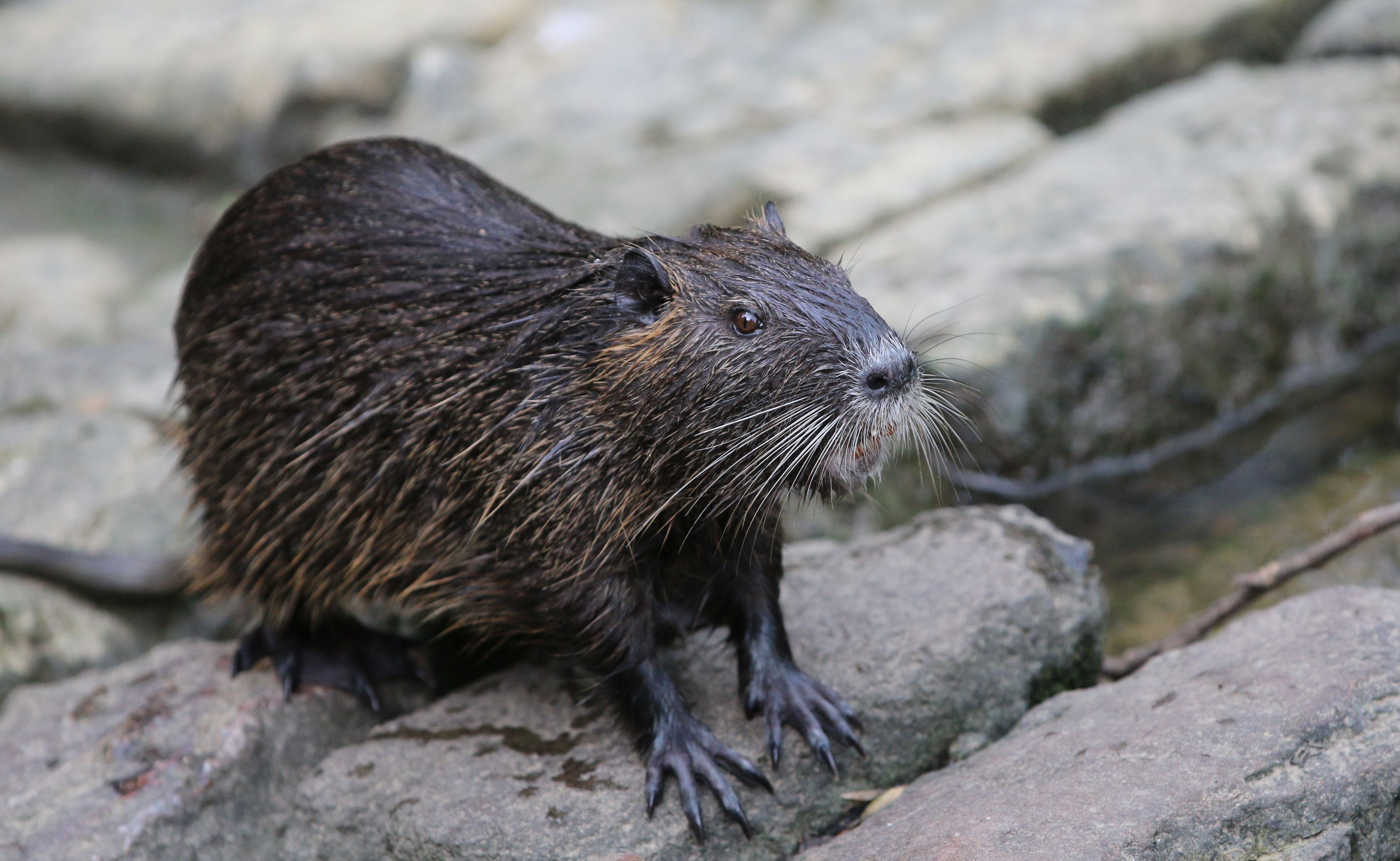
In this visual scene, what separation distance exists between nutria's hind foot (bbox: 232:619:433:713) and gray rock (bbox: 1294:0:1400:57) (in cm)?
612

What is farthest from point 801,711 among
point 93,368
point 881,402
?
point 93,368

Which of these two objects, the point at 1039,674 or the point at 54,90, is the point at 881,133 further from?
the point at 54,90

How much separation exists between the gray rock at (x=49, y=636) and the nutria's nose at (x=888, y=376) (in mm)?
3263

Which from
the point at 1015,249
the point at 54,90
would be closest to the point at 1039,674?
the point at 1015,249

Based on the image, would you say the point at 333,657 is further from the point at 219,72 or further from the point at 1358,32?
the point at 219,72

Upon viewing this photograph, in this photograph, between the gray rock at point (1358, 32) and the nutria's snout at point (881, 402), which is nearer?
the nutria's snout at point (881, 402)

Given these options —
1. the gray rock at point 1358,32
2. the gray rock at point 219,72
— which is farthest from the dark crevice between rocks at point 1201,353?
the gray rock at point 219,72

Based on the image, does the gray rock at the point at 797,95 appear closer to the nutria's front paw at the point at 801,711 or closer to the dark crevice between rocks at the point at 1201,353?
the dark crevice between rocks at the point at 1201,353

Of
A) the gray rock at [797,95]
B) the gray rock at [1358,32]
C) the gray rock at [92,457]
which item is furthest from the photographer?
the gray rock at [1358,32]

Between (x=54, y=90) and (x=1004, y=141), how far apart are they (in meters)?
7.25

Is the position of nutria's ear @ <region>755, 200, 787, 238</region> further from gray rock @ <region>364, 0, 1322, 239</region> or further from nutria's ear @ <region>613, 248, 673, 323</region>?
gray rock @ <region>364, 0, 1322, 239</region>

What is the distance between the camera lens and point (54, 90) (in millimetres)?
9969

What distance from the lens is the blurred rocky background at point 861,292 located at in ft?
11.4

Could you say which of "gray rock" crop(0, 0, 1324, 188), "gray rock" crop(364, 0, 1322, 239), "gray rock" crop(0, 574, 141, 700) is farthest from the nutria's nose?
"gray rock" crop(0, 0, 1324, 188)
